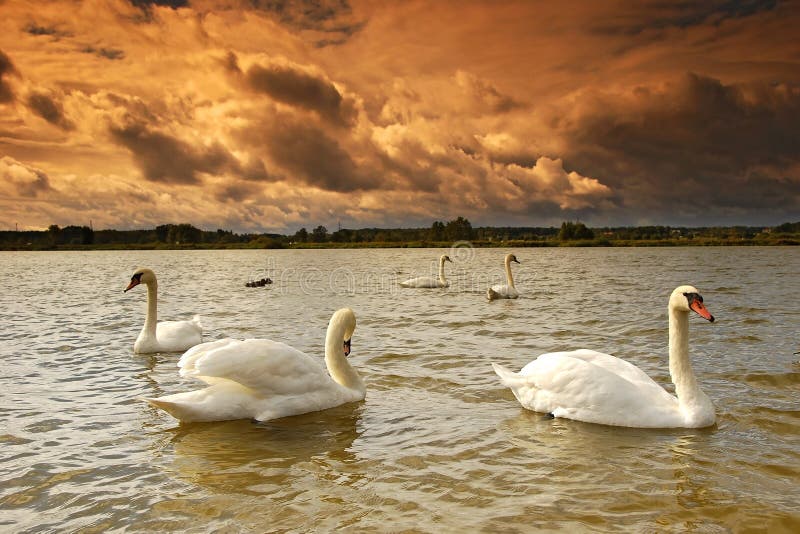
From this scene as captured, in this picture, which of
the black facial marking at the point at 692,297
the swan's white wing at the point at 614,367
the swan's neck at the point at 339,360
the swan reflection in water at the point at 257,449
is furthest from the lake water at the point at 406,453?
the black facial marking at the point at 692,297

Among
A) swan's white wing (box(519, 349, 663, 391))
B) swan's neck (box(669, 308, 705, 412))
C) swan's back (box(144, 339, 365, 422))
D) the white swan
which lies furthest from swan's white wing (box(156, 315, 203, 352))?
swan's neck (box(669, 308, 705, 412))

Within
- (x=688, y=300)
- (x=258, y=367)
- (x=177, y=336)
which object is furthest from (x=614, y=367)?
(x=177, y=336)

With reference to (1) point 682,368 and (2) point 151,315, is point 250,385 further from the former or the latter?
(2) point 151,315

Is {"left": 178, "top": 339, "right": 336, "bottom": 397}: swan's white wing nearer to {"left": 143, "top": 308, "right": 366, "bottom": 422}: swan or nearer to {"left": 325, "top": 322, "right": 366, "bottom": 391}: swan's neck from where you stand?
{"left": 143, "top": 308, "right": 366, "bottom": 422}: swan

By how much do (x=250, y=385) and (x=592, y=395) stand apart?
3.55 metres

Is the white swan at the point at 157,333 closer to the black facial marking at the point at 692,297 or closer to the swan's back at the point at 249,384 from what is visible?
the swan's back at the point at 249,384

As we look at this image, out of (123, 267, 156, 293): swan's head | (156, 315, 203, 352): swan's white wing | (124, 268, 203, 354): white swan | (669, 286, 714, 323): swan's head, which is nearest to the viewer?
(669, 286, 714, 323): swan's head

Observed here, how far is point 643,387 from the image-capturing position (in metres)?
6.54

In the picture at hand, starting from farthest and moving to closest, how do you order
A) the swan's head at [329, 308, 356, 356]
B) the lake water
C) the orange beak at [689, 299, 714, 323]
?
the swan's head at [329, 308, 356, 356]
the orange beak at [689, 299, 714, 323]
the lake water

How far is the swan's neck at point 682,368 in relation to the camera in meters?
6.40

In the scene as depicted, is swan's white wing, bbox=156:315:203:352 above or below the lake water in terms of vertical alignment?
above

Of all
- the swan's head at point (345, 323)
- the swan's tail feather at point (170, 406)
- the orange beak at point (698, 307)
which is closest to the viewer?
the swan's tail feather at point (170, 406)

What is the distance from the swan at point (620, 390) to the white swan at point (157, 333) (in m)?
6.57

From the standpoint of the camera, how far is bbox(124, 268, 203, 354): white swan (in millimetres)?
10938
